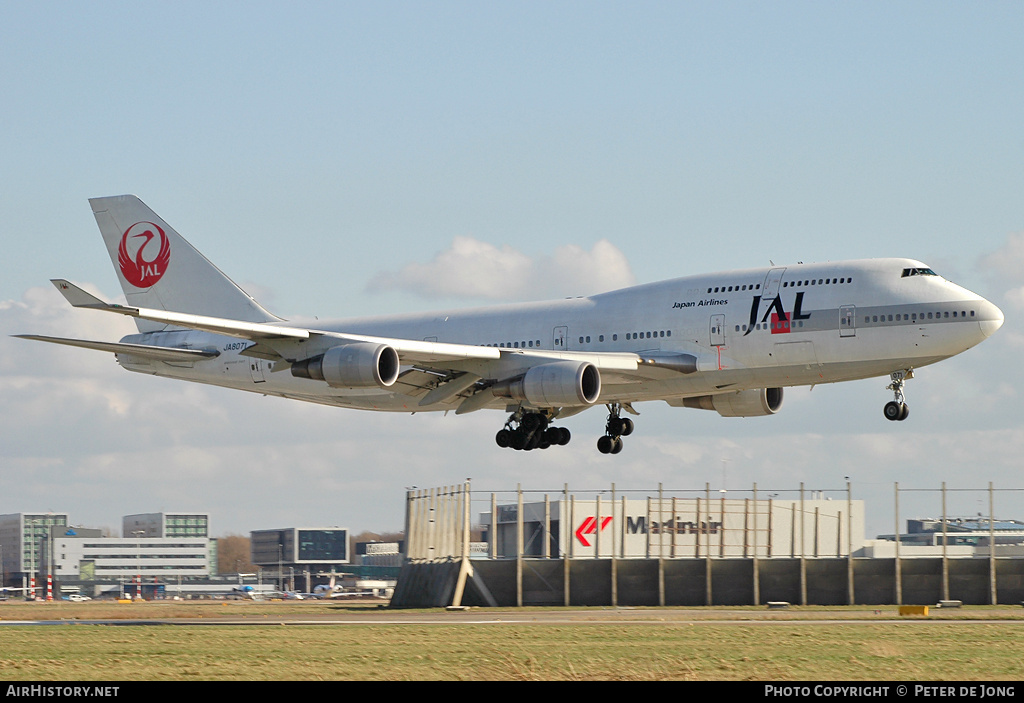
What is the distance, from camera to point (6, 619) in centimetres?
4691

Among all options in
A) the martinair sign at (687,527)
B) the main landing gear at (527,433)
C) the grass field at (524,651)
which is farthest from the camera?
the martinair sign at (687,527)

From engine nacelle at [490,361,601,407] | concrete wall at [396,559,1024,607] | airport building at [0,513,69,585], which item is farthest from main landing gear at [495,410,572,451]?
airport building at [0,513,69,585]

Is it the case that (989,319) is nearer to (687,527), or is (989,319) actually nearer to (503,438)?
(503,438)

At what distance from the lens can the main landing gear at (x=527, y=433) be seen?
51812mm

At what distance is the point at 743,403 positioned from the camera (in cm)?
5325

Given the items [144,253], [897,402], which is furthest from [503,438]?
[144,253]

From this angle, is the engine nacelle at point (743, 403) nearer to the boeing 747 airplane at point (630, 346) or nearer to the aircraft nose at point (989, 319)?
the boeing 747 airplane at point (630, 346)

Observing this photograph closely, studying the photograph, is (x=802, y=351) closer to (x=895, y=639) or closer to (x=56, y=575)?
(x=895, y=639)

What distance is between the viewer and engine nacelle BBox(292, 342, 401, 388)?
44.5 metres

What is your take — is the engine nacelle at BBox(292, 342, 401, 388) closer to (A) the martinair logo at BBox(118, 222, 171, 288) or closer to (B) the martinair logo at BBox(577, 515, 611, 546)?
(A) the martinair logo at BBox(118, 222, 171, 288)

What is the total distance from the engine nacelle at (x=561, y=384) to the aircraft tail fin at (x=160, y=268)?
18.3 meters

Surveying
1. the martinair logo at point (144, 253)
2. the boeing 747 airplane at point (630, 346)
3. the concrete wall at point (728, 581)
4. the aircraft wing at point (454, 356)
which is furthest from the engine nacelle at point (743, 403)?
the martinair logo at point (144, 253)

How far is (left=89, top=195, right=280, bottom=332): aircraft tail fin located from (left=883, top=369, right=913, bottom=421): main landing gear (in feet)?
90.9

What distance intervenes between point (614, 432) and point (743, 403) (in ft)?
18.6
